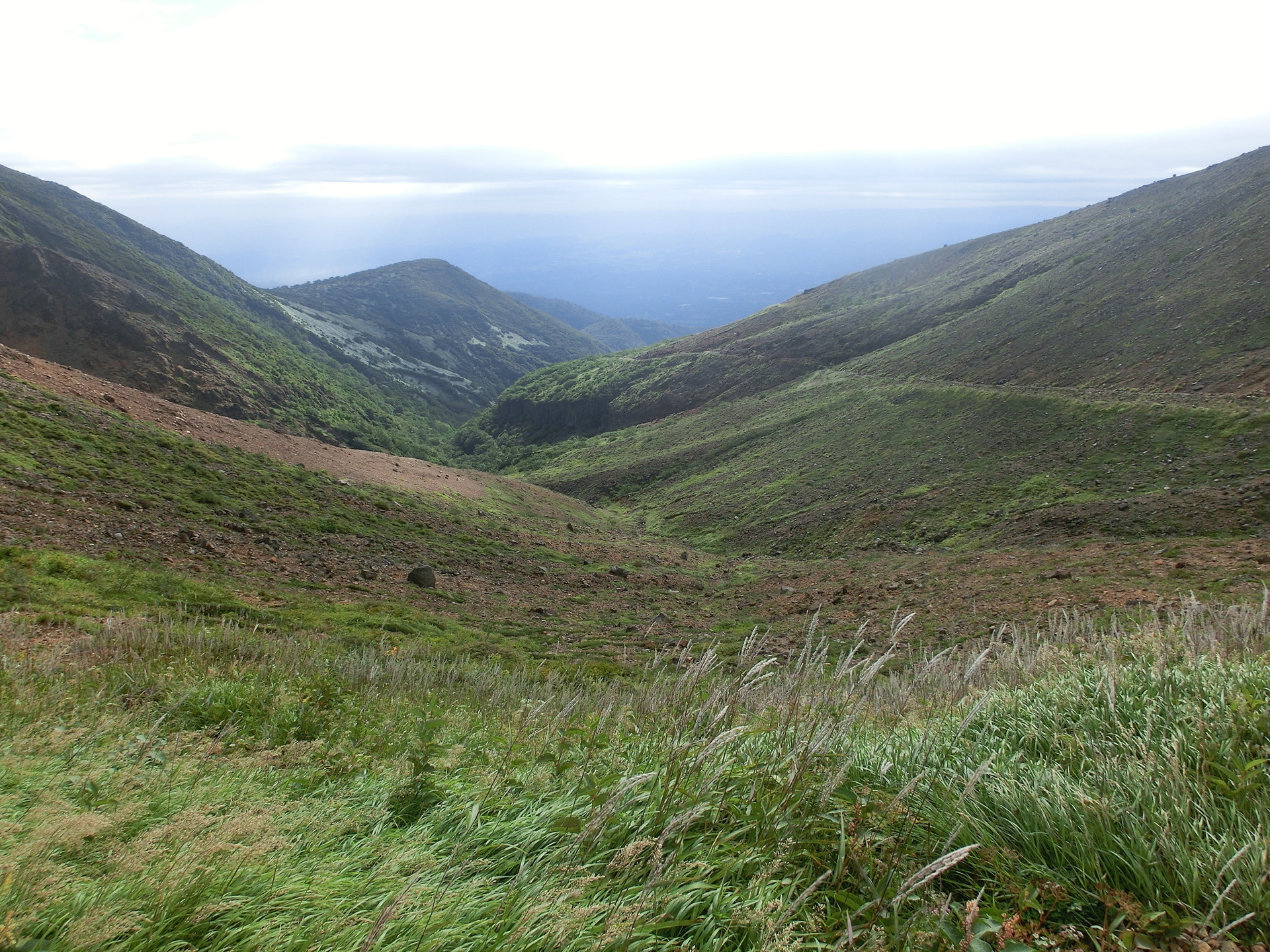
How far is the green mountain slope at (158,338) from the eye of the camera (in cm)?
4131

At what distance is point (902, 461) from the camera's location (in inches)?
1220

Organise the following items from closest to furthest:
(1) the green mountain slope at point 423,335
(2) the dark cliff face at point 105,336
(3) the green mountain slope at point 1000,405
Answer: (3) the green mountain slope at point 1000,405 → (2) the dark cliff face at point 105,336 → (1) the green mountain slope at point 423,335

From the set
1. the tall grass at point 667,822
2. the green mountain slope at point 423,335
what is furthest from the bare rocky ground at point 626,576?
the green mountain slope at point 423,335

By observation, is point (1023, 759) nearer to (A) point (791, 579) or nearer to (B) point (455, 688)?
(B) point (455, 688)

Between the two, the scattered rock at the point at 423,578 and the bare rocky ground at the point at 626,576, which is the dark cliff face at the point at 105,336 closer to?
the bare rocky ground at the point at 626,576

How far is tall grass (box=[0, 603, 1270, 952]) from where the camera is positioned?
1992 mm

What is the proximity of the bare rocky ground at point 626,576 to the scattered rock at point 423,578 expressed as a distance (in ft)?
1.25

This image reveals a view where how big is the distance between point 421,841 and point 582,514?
33301 millimetres

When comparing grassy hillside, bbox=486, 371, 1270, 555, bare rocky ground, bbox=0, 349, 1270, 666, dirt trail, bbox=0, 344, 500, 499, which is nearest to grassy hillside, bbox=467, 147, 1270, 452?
grassy hillside, bbox=486, 371, 1270, 555

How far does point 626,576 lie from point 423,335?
157 metres

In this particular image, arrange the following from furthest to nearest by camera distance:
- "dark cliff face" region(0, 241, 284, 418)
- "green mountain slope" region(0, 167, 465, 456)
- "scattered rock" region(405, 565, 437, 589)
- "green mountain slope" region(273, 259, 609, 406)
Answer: "green mountain slope" region(273, 259, 609, 406)
"green mountain slope" region(0, 167, 465, 456)
"dark cliff face" region(0, 241, 284, 418)
"scattered rock" region(405, 565, 437, 589)

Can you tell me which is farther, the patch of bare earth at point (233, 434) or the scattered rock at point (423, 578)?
the patch of bare earth at point (233, 434)

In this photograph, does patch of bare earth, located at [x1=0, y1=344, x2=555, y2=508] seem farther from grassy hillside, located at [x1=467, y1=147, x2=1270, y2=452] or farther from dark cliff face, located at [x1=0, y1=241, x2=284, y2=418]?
grassy hillside, located at [x1=467, y1=147, x2=1270, y2=452]

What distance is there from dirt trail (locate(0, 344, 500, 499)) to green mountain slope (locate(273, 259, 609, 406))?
9896 cm
